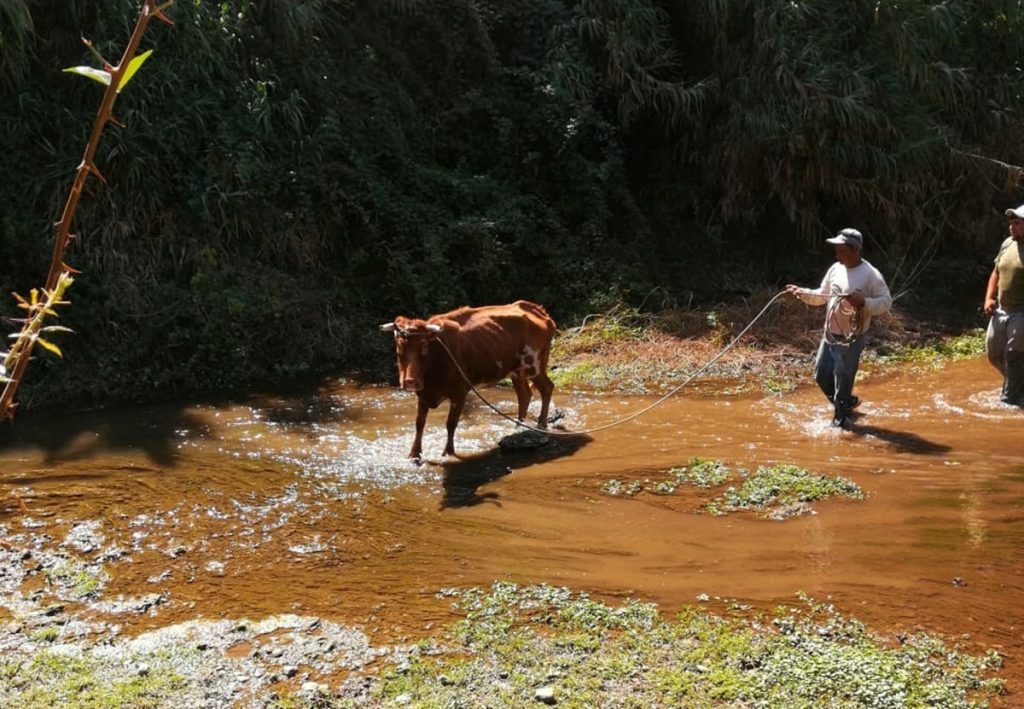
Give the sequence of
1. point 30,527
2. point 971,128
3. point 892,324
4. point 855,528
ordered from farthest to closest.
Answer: point 971,128 < point 892,324 < point 30,527 < point 855,528

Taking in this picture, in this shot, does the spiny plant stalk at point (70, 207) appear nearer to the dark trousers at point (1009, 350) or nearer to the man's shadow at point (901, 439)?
the man's shadow at point (901, 439)

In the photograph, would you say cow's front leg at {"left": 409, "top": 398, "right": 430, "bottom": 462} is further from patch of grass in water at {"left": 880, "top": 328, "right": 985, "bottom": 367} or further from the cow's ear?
patch of grass in water at {"left": 880, "top": 328, "right": 985, "bottom": 367}

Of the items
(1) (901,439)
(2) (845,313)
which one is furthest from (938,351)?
(2) (845,313)

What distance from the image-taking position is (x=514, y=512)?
7.28 m

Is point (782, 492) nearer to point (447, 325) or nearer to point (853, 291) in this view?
point (853, 291)

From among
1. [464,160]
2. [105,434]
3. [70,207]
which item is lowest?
[105,434]

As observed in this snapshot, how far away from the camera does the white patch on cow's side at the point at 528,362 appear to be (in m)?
9.20

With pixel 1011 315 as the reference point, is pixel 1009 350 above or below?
below

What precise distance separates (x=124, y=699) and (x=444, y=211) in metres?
9.48

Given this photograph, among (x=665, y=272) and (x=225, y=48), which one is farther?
(x=665, y=272)

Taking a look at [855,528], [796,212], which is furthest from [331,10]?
[855,528]

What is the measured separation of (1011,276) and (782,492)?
3.82 meters

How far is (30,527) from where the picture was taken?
7.06 m

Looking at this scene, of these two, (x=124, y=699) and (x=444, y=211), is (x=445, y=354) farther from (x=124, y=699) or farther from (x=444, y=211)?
(x=444, y=211)
